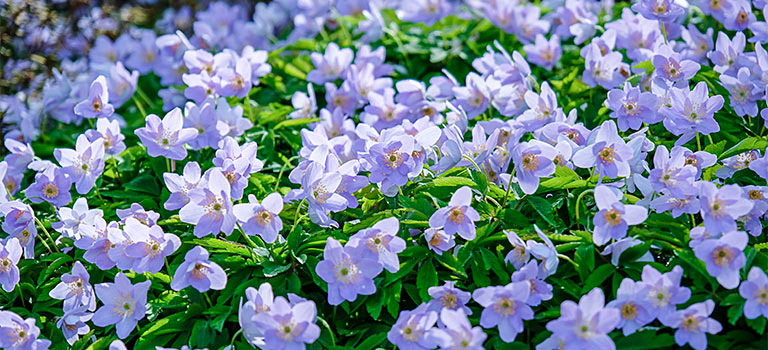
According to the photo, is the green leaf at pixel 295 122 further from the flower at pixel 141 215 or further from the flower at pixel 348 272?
the flower at pixel 348 272

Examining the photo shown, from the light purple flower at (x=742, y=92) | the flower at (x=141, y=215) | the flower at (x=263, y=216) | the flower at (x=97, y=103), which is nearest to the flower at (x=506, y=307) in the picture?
the flower at (x=263, y=216)

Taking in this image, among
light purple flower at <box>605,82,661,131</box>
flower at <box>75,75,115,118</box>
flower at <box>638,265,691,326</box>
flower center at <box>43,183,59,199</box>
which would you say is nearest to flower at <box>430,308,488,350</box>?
flower at <box>638,265,691,326</box>

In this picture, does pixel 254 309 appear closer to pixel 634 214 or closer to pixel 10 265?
pixel 10 265

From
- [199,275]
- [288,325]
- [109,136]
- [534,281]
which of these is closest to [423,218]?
[534,281]

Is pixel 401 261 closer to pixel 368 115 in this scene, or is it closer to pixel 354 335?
pixel 354 335

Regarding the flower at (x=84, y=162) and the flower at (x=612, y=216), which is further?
the flower at (x=84, y=162)
